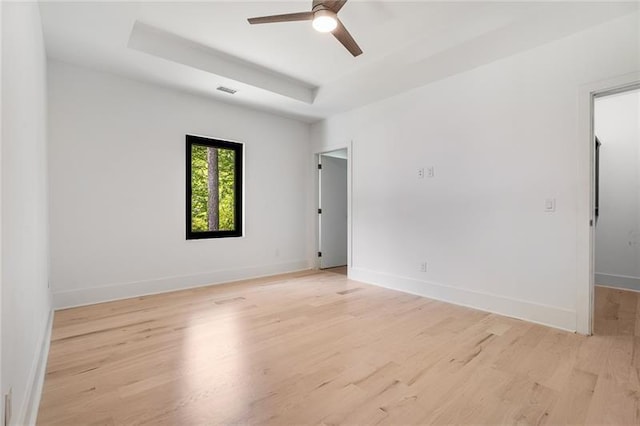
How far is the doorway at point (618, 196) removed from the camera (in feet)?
13.6

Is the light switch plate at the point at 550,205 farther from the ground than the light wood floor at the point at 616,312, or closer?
farther from the ground

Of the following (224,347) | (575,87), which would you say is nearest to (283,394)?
(224,347)

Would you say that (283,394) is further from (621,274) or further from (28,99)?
(621,274)

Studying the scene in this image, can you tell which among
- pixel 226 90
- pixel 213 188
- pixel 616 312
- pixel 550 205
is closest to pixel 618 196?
pixel 616 312

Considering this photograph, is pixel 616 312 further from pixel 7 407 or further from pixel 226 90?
pixel 226 90

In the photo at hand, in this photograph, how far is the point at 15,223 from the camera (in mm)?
1444

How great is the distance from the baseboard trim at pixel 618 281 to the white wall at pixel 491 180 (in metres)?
2.25

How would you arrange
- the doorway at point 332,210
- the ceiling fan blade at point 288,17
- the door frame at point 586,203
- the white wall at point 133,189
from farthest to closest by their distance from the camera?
the doorway at point 332,210 → the white wall at point 133,189 → the door frame at point 586,203 → the ceiling fan blade at point 288,17

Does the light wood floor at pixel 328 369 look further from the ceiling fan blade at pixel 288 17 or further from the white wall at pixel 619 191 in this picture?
the ceiling fan blade at pixel 288 17

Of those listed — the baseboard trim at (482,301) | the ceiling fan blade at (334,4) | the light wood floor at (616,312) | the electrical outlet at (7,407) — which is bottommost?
the light wood floor at (616,312)

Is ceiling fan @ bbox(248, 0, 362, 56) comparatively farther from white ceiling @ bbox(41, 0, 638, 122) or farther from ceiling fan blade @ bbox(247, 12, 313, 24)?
white ceiling @ bbox(41, 0, 638, 122)

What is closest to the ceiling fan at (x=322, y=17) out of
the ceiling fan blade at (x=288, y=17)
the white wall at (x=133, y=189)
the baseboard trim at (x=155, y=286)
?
the ceiling fan blade at (x=288, y=17)

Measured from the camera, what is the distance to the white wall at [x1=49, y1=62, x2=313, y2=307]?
341cm

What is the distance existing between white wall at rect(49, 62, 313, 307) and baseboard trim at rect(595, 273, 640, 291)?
4770 mm
